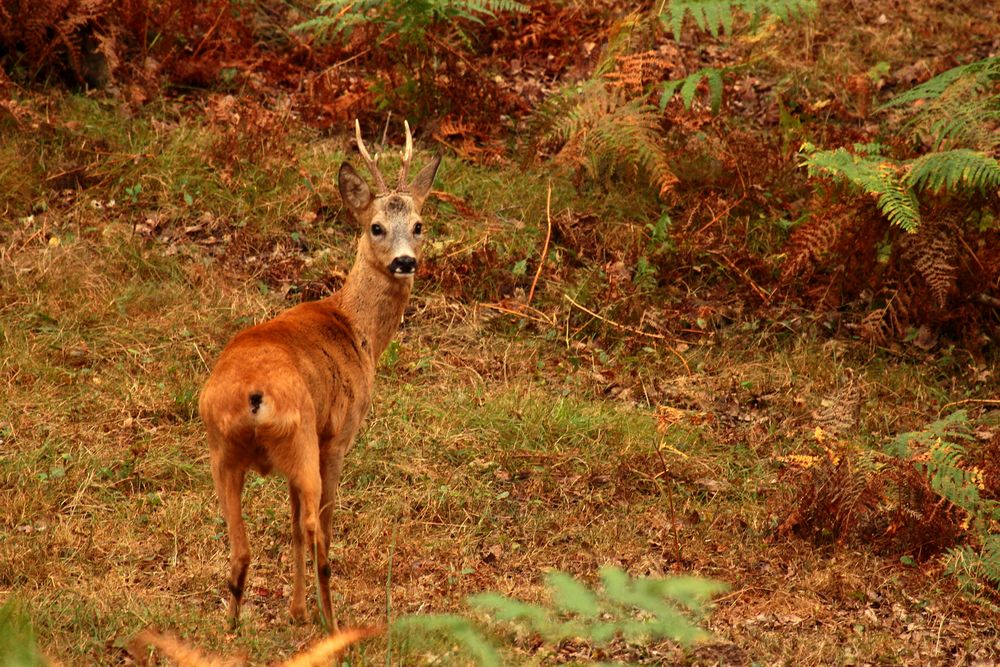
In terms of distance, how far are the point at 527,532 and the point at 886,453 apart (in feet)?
6.22

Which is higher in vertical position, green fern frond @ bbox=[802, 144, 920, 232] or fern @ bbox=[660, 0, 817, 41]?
fern @ bbox=[660, 0, 817, 41]

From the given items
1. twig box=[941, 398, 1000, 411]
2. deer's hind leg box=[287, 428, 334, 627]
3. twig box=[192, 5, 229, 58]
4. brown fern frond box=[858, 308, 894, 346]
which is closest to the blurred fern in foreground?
deer's hind leg box=[287, 428, 334, 627]

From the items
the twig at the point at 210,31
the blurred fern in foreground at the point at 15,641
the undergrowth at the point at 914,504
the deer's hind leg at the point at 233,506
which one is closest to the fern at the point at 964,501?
the undergrowth at the point at 914,504

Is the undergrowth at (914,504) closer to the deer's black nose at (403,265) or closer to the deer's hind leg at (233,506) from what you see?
the deer's black nose at (403,265)

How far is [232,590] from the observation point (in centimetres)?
475

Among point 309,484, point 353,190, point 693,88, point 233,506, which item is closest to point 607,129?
point 693,88

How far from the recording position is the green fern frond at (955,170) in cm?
675

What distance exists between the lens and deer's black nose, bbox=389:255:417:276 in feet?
18.7

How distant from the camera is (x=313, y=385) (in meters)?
4.86

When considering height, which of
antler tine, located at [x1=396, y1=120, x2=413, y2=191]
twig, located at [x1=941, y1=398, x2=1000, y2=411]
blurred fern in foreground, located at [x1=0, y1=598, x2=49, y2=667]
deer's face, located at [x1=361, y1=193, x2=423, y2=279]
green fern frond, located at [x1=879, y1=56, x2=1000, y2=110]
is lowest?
twig, located at [x1=941, y1=398, x2=1000, y2=411]

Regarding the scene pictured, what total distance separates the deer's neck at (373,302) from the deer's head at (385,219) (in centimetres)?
5

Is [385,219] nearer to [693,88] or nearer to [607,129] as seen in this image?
[607,129]

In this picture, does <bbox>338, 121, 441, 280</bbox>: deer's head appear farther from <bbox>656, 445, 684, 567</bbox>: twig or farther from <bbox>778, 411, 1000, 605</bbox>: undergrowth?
<bbox>778, 411, 1000, 605</bbox>: undergrowth

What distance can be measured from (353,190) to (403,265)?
1.80 feet
